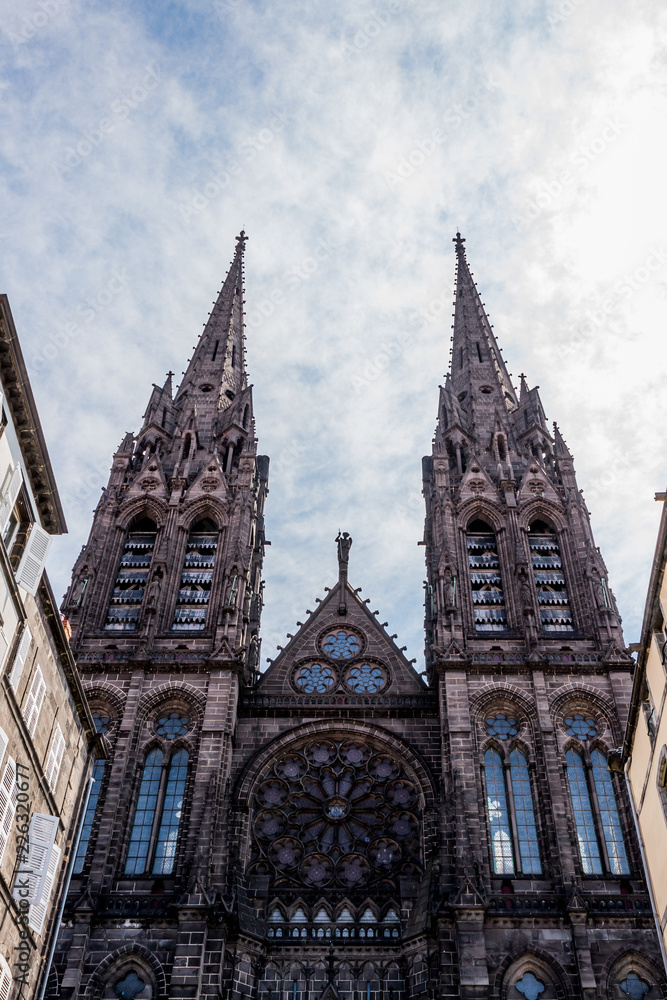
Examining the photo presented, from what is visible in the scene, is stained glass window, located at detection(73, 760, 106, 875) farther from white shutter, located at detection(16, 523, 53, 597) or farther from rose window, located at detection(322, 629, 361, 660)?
white shutter, located at detection(16, 523, 53, 597)

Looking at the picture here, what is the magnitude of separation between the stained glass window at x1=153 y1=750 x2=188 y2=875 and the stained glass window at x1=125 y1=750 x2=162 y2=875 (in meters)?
0.31

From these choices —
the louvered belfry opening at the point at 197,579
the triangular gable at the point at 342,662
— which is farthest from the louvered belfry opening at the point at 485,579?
the louvered belfry opening at the point at 197,579

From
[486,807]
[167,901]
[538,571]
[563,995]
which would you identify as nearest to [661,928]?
[563,995]

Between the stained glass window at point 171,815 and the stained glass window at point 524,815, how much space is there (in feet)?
31.1

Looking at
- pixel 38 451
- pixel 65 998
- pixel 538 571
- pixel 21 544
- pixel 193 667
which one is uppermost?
pixel 538 571

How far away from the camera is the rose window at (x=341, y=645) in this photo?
35.7m

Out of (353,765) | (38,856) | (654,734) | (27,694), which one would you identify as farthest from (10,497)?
(353,765)

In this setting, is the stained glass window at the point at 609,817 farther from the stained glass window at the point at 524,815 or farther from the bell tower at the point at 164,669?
the bell tower at the point at 164,669

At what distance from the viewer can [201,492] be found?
4012 centimetres

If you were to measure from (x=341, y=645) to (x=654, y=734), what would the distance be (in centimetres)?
1485

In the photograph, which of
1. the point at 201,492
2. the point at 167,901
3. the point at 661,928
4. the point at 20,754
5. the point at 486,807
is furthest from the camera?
the point at 201,492

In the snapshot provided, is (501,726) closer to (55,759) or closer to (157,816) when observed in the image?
(157,816)

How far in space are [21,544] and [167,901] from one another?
38.7ft

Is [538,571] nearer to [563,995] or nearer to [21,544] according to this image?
[563,995]
